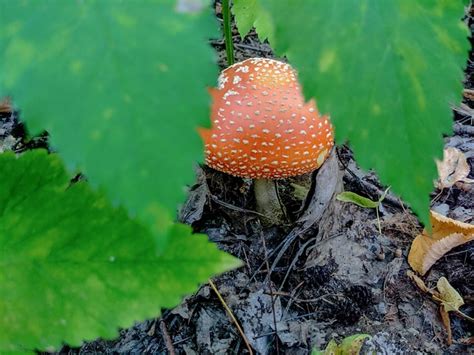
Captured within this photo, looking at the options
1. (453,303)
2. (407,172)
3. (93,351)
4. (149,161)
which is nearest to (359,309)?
(453,303)

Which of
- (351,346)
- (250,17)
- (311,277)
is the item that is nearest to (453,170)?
(311,277)

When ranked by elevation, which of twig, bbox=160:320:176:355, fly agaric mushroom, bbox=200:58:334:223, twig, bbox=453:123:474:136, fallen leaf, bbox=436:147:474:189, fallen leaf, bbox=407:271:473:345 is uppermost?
twig, bbox=453:123:474:136

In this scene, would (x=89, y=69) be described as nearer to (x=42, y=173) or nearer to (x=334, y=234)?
(x=42, y=173)

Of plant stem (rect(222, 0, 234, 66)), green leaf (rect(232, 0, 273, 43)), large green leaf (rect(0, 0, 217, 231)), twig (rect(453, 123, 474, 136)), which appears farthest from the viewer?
twig (rect(453, 123, 474, 136))

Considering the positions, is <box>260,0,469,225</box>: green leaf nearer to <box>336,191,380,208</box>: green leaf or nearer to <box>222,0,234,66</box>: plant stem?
<box>222,0,234,66</box>: plant stem

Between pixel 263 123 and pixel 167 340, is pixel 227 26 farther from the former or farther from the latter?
pixel 167 340

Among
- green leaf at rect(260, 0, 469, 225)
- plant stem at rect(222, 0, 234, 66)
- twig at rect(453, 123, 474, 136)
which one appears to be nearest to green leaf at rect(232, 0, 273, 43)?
plant stem at rect(222, 0, 234, 66)
